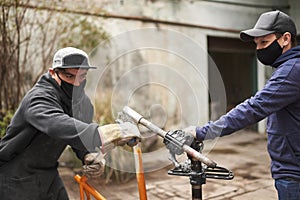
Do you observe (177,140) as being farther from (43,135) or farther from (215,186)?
(215,186)

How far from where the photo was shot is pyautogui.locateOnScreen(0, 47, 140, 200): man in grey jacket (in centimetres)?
194

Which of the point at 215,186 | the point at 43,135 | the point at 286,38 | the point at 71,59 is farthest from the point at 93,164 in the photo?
the point at 215,186

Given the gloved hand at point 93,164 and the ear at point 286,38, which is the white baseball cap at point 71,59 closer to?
the gloved hand at point 93,164

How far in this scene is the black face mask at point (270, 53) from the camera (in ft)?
6.33

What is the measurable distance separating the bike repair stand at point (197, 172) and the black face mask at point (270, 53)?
70 centimetres

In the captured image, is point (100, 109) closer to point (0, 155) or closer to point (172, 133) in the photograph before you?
point (0, 155)

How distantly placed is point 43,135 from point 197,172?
40.0 inches

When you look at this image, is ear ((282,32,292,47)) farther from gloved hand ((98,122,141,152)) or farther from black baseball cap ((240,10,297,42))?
gloved hand ((98,122,141,152))

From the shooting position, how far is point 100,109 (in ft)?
15.3

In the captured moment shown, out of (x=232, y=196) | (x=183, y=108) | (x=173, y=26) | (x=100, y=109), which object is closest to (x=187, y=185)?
(x=232, y=196)

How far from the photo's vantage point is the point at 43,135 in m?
2.13

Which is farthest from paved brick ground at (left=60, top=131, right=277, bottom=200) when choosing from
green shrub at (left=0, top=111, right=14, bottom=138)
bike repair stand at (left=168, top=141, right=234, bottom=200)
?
bike repair stand at (left=168, top=141, right=234, bottom=200)

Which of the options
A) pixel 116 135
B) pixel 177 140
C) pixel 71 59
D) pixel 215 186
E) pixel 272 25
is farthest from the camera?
pixel 215 186

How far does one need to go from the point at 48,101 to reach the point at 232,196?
9.10 ft
